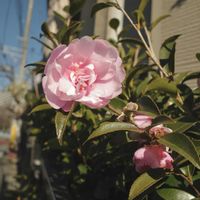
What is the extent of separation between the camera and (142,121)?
0.91m

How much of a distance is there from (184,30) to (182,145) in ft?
5.39

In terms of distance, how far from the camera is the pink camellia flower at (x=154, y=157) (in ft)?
2.95

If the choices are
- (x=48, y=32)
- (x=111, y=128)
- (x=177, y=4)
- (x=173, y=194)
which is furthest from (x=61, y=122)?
(x=177, y=4)

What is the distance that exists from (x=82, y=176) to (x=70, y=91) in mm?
1029

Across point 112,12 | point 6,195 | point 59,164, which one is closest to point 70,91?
point 59,164

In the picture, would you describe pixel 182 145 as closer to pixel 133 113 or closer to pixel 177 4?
pixel 133 113

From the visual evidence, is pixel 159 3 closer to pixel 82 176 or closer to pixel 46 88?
pixel 82 176

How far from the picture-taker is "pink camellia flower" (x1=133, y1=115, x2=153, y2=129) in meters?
0.90

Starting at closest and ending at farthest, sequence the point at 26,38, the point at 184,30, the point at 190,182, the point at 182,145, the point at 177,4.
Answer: the point at 182,145
the point at 190,182
the point at 184,30
the point at 177,4
the point at 26,38

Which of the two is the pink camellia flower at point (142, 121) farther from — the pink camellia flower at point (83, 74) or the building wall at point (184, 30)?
the building wall at point (184, 30)

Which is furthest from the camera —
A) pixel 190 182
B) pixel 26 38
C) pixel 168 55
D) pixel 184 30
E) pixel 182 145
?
pixel 26 38

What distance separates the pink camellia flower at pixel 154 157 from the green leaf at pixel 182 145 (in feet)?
0.17

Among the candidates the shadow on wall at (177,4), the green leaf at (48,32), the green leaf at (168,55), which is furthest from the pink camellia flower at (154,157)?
the shadow on wall at (177,4)

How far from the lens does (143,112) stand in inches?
35.8
